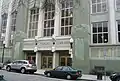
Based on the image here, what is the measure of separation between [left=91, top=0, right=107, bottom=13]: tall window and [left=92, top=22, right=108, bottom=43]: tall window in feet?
6.81

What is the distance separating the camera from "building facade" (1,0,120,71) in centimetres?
2311

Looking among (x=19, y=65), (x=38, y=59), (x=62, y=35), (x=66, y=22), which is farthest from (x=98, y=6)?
(x=19, y=65)

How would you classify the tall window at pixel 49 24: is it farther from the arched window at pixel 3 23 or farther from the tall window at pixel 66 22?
the arched window at pixel 3 23

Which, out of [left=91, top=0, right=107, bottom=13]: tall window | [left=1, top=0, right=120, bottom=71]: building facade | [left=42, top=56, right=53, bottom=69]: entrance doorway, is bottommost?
[left=42, top=56, right=53, bottom=69]: entrance doorway

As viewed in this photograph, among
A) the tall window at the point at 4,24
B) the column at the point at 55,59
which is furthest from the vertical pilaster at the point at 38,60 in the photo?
the tall window at the point at 4,24

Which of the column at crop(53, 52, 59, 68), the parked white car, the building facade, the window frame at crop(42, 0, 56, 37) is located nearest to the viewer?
the parked white car

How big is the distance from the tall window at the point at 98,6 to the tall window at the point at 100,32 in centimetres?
208

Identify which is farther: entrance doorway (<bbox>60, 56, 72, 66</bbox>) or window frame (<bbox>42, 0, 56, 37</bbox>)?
window frame (<bbox>42, 0, 56, 37</bbox>)

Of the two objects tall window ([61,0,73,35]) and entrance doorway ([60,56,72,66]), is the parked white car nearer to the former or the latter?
entrance doorway ([60,56,72,66])

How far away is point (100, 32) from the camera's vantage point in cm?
2462

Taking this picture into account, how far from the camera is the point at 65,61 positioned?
2725 cm

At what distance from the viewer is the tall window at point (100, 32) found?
947 inches

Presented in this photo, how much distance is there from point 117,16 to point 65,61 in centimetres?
1062

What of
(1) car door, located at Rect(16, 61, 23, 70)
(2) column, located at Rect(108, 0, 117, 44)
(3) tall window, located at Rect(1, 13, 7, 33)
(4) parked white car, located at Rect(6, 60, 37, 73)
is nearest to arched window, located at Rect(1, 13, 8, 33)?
(3) tall window, located at Rect(1, 13, 7, 33)
